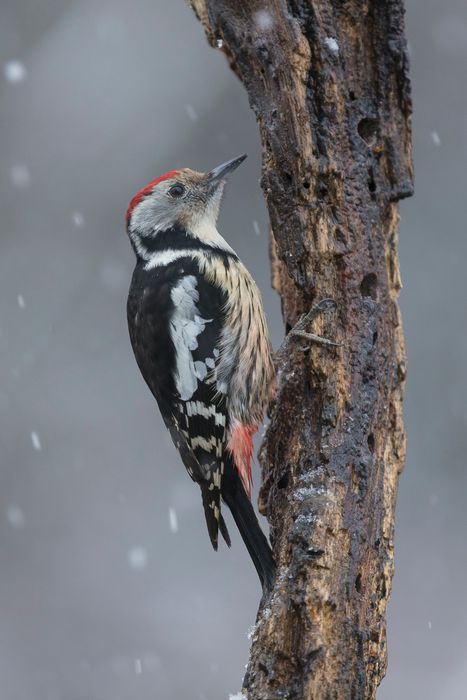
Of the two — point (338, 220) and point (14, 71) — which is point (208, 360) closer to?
point (338, 220)

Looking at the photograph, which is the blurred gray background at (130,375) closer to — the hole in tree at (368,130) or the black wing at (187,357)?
the black wing at (187,357)

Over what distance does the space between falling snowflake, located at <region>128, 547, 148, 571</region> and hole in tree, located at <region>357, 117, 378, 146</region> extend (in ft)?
13.1

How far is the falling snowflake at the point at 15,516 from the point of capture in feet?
21.2

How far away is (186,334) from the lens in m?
3.67

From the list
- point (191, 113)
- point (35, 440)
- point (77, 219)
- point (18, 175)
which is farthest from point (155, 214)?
point (18, 175)

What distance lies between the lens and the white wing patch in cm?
365

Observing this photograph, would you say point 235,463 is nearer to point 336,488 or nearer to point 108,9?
point 336,488

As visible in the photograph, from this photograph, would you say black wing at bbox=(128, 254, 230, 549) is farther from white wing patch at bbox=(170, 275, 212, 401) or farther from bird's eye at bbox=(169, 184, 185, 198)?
bird's eye at bbox=(169, 184, 185, 198)

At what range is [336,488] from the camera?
290 centimetres

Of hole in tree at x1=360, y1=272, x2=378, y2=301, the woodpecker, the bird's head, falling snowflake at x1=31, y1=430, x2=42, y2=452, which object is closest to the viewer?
hole in tree at x1=360, y1=272, x2=378, y2=301

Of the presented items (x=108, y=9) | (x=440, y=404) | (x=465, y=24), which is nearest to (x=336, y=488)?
(x=440, y=404)

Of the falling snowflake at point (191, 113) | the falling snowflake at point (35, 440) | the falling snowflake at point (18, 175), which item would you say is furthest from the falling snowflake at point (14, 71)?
the falling snowflake at point (35, 440)

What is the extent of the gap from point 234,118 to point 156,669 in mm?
3463

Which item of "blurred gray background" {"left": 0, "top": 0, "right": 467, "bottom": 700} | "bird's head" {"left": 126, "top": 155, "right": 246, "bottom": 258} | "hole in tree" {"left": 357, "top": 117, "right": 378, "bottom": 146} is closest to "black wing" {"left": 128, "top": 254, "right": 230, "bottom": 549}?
"bird's head" {"left": 126, "top": 155, "right": 246, "bottom": 258}
